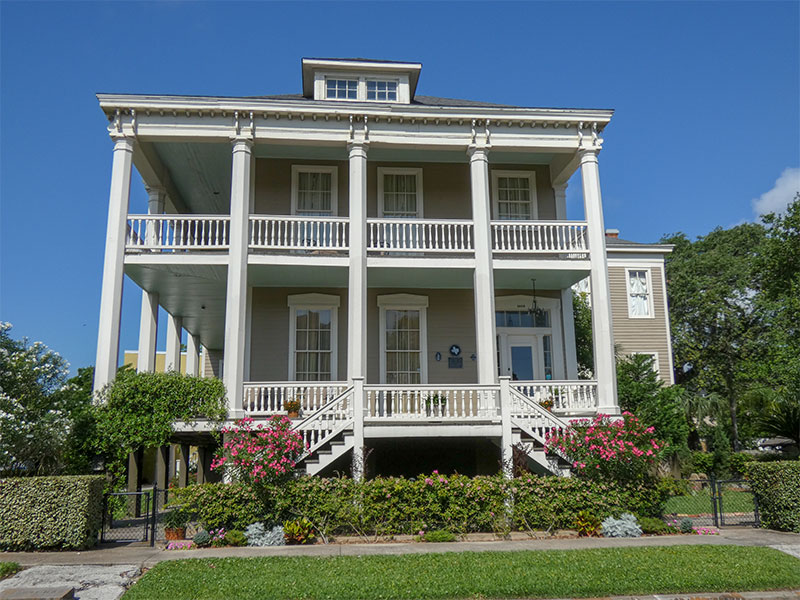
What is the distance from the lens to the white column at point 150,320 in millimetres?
15156

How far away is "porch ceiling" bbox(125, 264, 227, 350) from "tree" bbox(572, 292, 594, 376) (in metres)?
13.1

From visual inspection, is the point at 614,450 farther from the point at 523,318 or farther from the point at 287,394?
the point at 287,394

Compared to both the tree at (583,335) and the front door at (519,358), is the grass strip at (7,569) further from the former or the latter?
the tree at (583,335)

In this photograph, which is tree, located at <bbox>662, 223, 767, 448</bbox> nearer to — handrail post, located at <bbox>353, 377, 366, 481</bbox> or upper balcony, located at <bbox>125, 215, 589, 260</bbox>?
upper balcony, located at <bbox>125, 215, 589, 260</bbox>

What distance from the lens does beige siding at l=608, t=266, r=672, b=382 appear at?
78.0ft

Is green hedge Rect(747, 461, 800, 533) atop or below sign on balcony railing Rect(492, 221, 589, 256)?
below

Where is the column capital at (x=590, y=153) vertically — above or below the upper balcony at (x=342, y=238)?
above

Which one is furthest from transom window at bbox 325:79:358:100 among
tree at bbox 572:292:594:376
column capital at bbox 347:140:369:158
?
tree at bbox 572:292:594:376

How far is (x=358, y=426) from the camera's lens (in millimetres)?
12312

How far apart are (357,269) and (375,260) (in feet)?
1.90

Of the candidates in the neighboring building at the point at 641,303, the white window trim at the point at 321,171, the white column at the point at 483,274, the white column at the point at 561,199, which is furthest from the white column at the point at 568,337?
the neighboring building at the point at 641,303

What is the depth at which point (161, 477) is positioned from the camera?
14.7 meters

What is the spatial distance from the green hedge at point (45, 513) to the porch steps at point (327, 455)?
148 inches

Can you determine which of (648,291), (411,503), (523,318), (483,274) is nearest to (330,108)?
(483,274)
